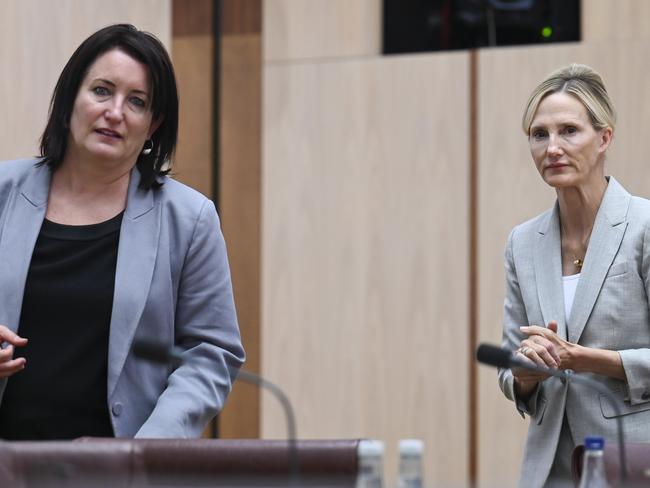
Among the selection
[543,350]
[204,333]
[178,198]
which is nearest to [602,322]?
[543,350]

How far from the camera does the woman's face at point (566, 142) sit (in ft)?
8.53

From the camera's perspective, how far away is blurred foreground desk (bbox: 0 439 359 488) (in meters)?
1.79

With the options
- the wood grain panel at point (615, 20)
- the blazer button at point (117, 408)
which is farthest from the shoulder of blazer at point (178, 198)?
the wood grain panel at point (615, 20)

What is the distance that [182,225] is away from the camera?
248cm

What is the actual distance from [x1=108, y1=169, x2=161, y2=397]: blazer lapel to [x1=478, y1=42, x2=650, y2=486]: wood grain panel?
274 cm

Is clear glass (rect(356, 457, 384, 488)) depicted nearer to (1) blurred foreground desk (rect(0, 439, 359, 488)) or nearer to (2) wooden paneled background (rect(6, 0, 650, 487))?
(1) blurred foreground desk (rect(0, 439, 359, 488))

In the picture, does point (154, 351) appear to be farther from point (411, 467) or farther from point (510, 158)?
point (510, 158)

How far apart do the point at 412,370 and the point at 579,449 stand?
322 centimetres

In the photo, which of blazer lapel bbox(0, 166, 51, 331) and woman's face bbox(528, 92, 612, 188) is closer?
blazer lapel bbox(0, 166, 51, 331)

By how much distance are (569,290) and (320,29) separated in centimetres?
312

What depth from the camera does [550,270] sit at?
8.51 feet

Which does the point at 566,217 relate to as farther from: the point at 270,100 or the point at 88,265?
the point at 270,100

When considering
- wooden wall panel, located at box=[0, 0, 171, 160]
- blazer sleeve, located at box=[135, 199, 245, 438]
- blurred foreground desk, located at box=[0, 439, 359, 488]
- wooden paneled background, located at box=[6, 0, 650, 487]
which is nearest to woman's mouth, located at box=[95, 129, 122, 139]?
blazer sleeve, located at box=[135, 199, 245, 438]

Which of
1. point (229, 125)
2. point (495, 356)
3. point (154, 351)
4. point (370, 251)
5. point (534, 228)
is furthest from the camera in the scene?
point (229, 125)
